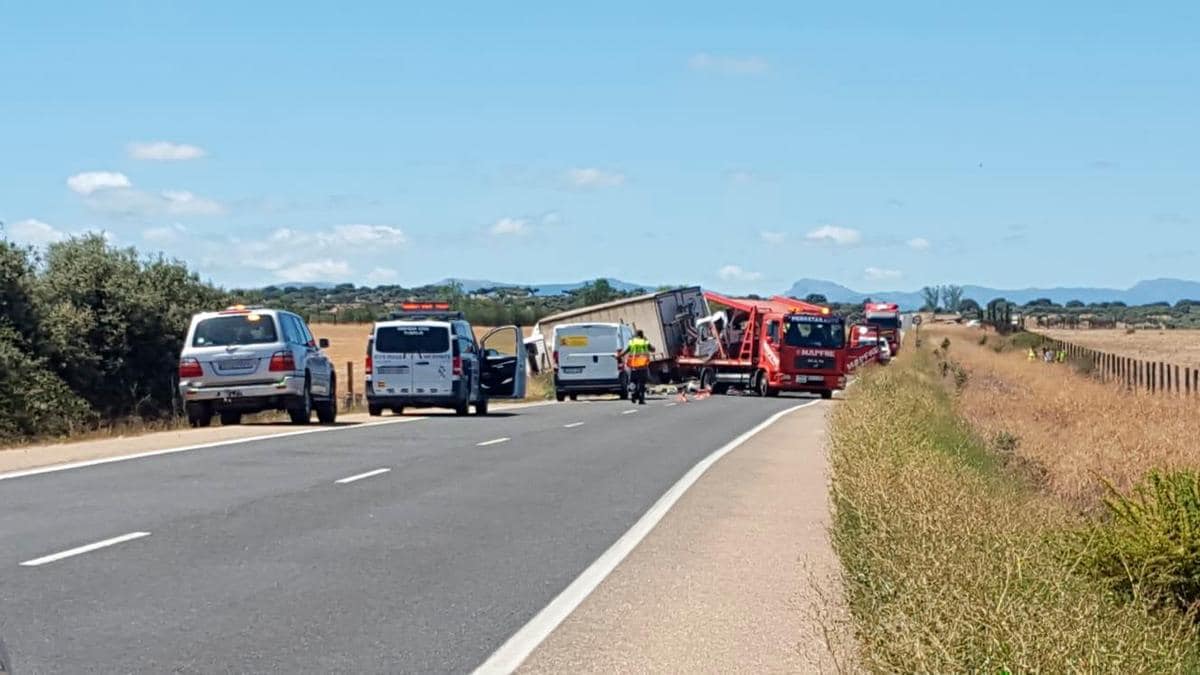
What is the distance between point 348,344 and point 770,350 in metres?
35.9

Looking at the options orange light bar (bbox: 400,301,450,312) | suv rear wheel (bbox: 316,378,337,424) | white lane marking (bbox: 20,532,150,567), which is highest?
orange light bar (bbox: 400,301,450,312)

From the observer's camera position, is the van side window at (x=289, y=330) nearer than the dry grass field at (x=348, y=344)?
Yes

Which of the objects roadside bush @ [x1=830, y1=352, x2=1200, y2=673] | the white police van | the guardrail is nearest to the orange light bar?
the white police van

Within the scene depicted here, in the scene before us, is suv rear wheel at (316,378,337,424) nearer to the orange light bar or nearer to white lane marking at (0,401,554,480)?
white lane marking at (0,401,554,480)

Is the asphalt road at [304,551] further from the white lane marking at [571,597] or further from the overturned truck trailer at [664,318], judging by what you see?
the overturned truck trailer at [664,318]

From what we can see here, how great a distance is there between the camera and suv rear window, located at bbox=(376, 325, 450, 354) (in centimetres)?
3234

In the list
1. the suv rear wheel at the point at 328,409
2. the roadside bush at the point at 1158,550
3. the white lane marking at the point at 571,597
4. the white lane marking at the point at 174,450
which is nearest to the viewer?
the white lane marking at the point at 571,597

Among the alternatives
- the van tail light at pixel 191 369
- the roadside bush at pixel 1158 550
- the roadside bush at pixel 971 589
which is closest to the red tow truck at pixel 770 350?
the van tail light at pixel 191 369

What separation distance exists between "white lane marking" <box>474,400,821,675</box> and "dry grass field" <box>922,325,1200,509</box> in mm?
3956

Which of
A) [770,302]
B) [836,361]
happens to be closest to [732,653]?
[836,361]

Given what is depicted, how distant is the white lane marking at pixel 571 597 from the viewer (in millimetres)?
8750

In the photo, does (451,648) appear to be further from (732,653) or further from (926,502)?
(926,502)

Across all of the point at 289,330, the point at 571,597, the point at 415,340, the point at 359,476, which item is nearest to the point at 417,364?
the point at 415,340

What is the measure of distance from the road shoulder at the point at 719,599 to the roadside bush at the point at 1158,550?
196 centimetres
